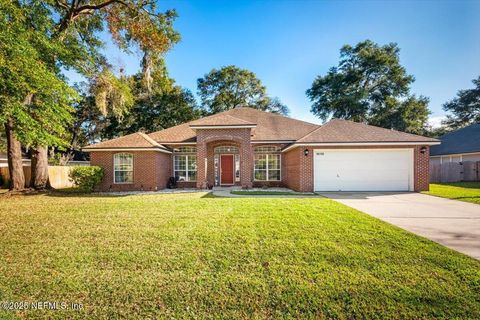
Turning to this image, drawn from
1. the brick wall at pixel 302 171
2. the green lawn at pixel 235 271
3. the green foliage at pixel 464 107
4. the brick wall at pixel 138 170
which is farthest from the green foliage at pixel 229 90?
the green foliage at pixel 464 107

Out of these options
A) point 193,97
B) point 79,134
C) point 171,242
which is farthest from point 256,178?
point 79,134

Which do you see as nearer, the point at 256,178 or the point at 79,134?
the point at 256,178

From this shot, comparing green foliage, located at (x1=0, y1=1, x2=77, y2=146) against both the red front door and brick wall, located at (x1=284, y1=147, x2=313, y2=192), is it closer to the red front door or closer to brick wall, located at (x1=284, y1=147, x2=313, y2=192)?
the red front door

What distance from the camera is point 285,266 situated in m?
3.74

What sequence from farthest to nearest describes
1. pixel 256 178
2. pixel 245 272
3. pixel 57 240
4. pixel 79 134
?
pixel 79 134 → pixel 256 178 → pixel 57 240 → pixel 245 272

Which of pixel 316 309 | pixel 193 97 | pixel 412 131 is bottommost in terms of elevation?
pixel 316 309

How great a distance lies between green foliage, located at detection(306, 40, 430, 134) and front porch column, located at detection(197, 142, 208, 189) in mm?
24029

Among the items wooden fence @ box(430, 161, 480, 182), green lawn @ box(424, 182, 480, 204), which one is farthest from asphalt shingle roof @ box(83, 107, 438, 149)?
wooden fence @ box(430, 161, 480, 182)

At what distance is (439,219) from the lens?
21.4 feet

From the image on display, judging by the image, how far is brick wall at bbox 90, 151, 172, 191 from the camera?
14.4 metres

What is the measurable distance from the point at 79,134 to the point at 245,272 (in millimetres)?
37502

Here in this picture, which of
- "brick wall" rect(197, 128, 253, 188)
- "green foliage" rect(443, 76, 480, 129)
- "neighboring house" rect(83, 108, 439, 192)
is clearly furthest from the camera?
"green foliage" rect(443, 76, 480, 129)

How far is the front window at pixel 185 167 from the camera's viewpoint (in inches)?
646

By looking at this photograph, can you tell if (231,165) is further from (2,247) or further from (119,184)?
(2,247)
